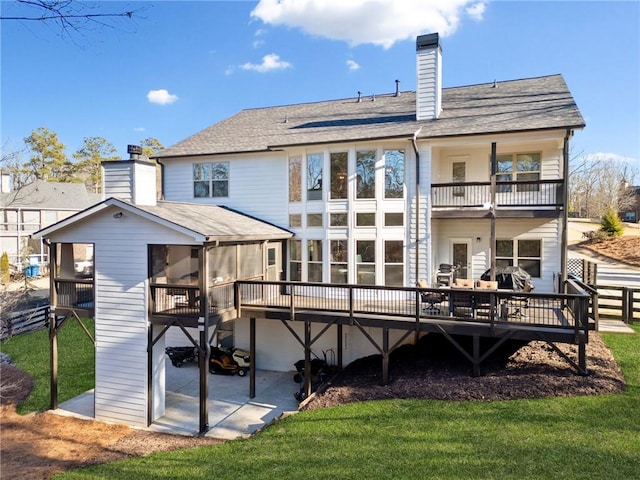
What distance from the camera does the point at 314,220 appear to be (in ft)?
45.4

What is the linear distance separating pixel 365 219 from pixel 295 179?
2.89 metres

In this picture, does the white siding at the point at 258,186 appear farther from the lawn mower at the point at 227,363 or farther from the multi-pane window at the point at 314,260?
the lawn mower at the point at 227,363

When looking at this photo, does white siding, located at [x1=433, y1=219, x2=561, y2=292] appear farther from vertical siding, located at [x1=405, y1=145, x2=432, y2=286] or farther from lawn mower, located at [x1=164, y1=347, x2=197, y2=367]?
lawn mower, located at [x1=164, y1=347, x2=197, y2=367]

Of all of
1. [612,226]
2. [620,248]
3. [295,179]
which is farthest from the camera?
[612,226]

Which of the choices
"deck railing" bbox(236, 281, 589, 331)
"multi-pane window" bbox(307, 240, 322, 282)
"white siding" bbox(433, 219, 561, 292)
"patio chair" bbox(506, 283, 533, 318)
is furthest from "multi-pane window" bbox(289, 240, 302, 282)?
"patio chair" bbox(506, 283, 533, 318)

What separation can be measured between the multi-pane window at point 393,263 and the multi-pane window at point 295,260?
3.03 m

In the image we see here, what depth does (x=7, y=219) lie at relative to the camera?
30.8 meters

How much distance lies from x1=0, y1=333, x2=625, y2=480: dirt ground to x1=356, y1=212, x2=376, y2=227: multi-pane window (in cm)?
420

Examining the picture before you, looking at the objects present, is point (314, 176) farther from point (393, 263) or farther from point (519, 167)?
point (519, 167)

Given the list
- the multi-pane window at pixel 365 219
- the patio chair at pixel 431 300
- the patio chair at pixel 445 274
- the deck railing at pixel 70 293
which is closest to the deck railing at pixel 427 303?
the patio chair at pixel 431 300

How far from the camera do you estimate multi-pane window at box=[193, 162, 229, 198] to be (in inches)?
600

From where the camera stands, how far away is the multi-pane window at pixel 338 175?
523 inches

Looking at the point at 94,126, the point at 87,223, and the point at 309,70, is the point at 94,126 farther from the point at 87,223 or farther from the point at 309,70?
the point at 87,223

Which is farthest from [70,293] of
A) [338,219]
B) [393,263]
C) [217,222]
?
[393,263]
